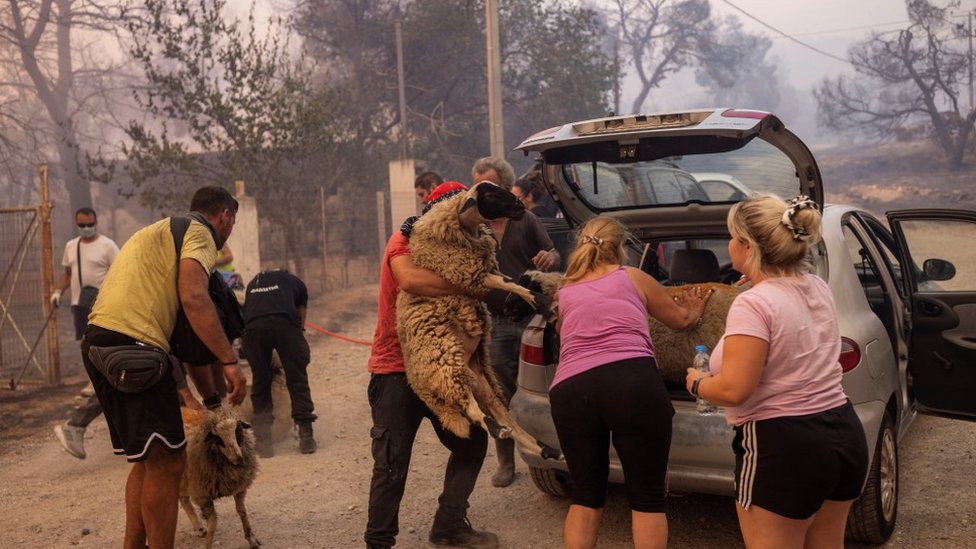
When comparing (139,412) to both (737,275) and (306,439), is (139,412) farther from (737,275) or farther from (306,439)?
(737,275)

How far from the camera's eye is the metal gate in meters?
9.39

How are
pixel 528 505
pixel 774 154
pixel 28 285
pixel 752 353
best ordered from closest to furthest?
pixel 752 353 → pixel 774 154 → pixel 528 505 → pixel 28 285

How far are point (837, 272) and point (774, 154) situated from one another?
31.9 inches

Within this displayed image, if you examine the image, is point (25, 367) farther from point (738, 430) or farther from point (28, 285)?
point (738, 430)

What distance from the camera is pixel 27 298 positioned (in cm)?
1041

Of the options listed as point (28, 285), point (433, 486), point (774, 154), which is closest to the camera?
point (774, 154)

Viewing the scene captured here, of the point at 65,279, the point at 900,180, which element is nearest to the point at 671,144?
the point at 65,279

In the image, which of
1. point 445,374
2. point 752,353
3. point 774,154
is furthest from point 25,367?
point 752,353

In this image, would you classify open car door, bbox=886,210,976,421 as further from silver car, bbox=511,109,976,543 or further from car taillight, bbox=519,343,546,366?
car taillight, bbox=519,343,546,366

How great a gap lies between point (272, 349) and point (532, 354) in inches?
119

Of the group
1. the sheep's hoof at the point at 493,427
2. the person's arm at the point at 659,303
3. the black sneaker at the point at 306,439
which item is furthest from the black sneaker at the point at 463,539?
the black sneaker at the point at 306,439

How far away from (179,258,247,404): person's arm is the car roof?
→ 1946 millimetres

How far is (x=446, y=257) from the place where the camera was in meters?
3.90

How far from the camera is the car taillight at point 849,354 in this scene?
13.0ft
